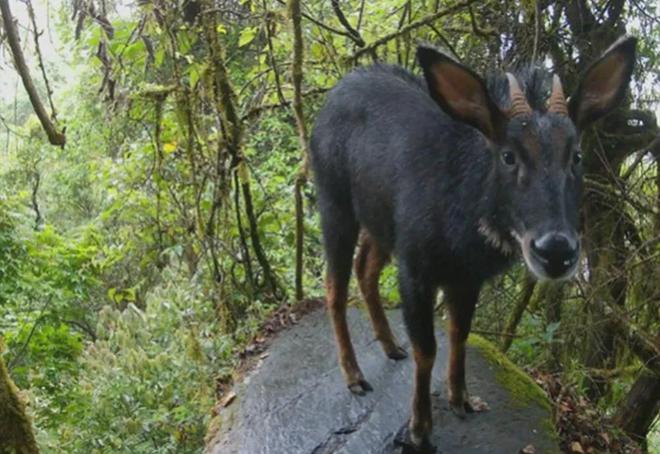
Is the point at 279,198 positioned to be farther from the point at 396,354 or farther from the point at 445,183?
the point at 445,183

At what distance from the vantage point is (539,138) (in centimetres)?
309

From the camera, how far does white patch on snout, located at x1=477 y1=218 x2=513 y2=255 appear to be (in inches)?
133

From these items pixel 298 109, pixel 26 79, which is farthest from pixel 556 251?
pixel 298 109

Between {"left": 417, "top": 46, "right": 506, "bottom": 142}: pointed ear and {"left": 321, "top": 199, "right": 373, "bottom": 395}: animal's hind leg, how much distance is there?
4.70 ft

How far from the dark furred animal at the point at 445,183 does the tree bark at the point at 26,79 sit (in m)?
1.53

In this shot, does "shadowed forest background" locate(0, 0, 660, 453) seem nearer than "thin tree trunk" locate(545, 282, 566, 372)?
Yes

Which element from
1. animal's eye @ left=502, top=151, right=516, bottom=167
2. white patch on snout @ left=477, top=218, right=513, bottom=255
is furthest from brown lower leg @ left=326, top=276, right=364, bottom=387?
animal's eye @ left=502, top=151, right=516, bottom=167

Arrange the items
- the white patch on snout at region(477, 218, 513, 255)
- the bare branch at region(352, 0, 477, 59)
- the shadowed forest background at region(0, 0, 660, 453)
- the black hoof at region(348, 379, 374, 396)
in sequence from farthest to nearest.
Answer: the bare branch at region(352, 0, 477, 59), the shadowed forest background at region(0, 0, 660, 453), the black hoof at region(348, 379, 374, 396), the white patch on snout at region(477, 218, 513, 255)

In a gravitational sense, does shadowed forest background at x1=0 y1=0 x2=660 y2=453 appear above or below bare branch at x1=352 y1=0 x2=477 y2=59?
below

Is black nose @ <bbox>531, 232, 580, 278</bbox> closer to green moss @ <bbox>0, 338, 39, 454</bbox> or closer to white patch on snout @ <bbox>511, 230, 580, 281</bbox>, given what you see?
white patch on snout @ <bbox>511, 230, 580, 281</bbox>

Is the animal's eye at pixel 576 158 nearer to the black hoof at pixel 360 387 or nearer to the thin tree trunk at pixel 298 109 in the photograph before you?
the black hoof at pixel 360 387

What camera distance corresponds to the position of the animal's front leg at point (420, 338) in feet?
12.1

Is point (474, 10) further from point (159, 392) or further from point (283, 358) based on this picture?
point (159, 392)

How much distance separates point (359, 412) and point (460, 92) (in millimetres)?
1835
